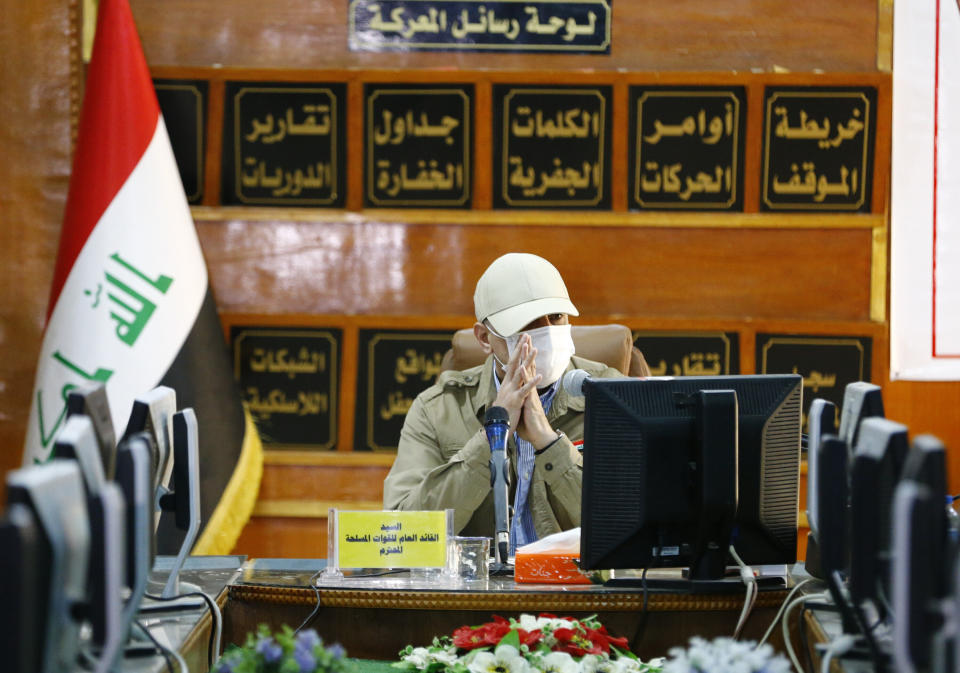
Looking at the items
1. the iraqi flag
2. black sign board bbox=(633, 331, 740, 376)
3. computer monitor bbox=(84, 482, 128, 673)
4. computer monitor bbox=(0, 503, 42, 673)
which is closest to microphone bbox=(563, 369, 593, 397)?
computer monitor bbox=(84, 482, 128, 673)

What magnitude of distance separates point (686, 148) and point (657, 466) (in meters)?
2.26

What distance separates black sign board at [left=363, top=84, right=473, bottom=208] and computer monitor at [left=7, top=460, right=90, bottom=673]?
9.35 ft

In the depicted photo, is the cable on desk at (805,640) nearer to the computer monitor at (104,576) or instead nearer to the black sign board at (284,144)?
the computer monitor at (104,576)

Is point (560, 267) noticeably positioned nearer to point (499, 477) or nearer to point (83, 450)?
point (499, 477)

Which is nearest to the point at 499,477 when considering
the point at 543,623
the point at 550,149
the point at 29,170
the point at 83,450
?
the point at 543,623

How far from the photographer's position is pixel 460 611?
184 cm

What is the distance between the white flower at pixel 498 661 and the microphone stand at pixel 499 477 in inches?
16.5

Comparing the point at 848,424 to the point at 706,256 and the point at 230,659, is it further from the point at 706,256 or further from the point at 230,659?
the point at 706,256

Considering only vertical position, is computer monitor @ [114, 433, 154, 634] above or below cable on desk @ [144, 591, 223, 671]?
above

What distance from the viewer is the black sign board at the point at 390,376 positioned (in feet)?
12.6

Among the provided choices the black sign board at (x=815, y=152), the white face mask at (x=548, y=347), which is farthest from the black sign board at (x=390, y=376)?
the white face mask at (x=548, y=347)

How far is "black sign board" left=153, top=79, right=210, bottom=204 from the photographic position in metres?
3.78

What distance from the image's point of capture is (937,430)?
383 cm

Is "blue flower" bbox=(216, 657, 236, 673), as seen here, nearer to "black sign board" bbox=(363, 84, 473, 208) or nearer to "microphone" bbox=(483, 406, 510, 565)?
"microphone" bbox=(483, 406, 510, 565)
